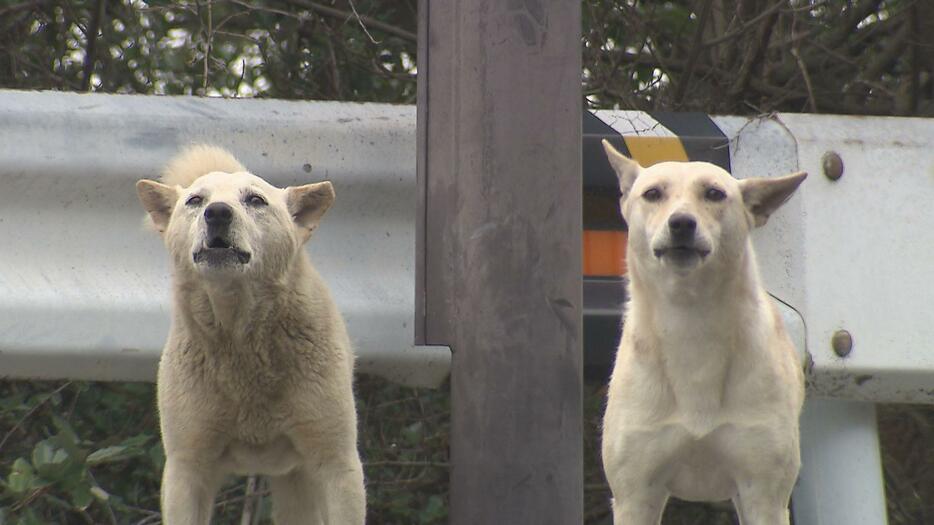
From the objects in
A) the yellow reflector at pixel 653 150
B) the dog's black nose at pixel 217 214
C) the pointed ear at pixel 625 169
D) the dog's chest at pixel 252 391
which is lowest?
the dog's chest at pixel 252 391

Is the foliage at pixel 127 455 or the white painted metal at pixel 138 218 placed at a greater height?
the white painted metal at pixel 138 218

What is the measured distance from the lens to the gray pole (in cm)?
283

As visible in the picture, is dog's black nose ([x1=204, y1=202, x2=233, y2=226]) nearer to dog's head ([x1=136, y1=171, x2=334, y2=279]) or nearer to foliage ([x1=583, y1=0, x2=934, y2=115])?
dog's head ([x1=136, y1=171, x2=334, y2=279])

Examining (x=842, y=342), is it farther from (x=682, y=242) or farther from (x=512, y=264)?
(x=512, y=264)

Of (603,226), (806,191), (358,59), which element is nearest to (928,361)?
(806,191)

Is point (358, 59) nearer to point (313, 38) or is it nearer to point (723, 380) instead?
point (313, 38)

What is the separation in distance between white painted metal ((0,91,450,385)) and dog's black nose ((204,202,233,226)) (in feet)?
1.48

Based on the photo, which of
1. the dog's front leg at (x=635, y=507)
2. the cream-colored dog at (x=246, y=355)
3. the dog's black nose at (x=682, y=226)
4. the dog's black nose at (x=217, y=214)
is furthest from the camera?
the cream-colored dog at (x=246, y=355)

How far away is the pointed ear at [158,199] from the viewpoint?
144 inches

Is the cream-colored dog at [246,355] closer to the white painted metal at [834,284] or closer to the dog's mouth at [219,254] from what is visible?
the dog's mouth at [219,254]

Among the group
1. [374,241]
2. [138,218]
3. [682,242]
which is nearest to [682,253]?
[682,242]

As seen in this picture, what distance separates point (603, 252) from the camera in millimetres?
3801

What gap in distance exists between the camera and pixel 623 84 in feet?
18.4

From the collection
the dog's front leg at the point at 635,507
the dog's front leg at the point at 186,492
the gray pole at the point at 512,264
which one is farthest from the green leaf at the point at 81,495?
the dog's front leg at the point at 635,507
